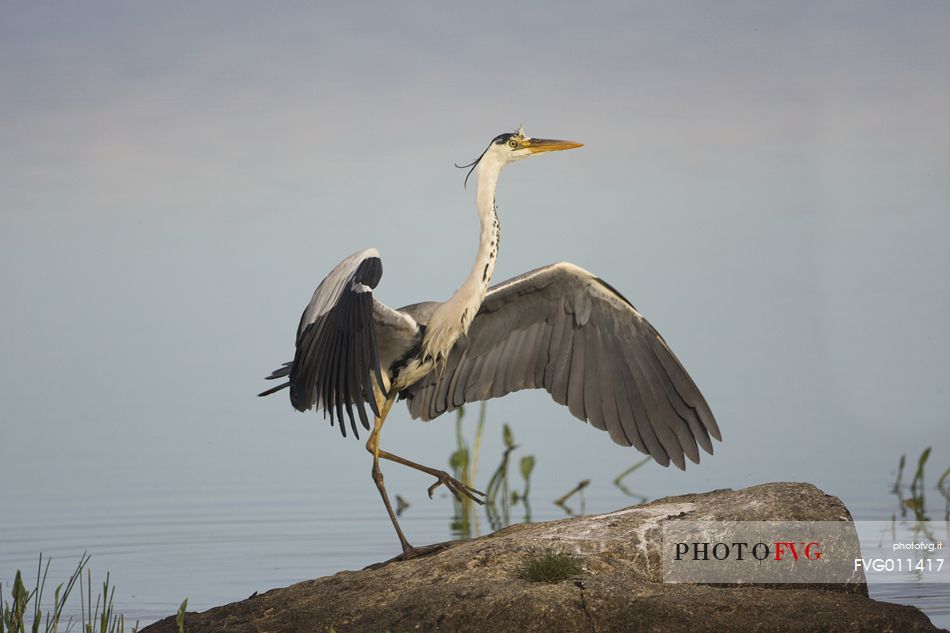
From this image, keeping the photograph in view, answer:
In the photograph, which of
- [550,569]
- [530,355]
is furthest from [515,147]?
[550,569]

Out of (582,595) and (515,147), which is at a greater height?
(515,147)

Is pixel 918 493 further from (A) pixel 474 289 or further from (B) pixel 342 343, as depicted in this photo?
(B) pixel 342 343

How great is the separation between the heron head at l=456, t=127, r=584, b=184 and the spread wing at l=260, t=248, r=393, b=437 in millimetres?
1246

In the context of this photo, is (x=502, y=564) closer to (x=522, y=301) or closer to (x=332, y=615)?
Answer: (x=332, y=615)

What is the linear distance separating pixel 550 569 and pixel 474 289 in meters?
2.30

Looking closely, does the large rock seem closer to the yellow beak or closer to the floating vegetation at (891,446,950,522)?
the yellow beak

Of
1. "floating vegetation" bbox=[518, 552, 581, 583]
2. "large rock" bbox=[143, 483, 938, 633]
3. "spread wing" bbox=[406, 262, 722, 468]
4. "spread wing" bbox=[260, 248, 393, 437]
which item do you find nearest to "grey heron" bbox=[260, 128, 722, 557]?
"spread wing" bbox=[406, 262, 722, 468]

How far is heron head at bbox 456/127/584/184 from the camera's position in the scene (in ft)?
24.0

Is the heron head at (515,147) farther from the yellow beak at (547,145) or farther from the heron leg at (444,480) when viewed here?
the heron leg at (444,480)

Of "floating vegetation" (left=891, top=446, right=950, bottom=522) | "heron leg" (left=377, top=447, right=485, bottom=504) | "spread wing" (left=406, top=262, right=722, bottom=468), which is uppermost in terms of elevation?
"spread wing" (left=406, top=262, right=722, bottom=468)

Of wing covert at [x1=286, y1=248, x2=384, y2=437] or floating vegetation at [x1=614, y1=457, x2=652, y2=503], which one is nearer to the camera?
wing covert at [x1=286, y1=248, x2=384, y2=437]

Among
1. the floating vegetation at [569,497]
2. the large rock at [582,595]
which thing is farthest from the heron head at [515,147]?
the floating vegetation at [569,497]

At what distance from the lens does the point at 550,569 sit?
16.9 feet

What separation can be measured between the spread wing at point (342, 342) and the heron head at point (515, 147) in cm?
125
